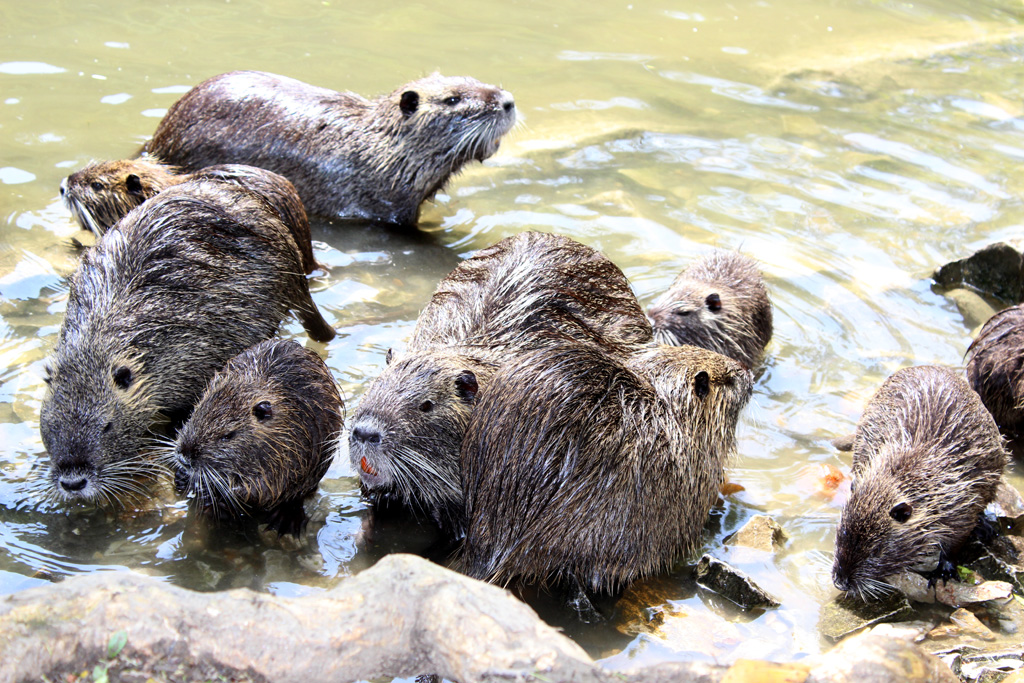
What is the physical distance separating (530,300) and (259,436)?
118cm

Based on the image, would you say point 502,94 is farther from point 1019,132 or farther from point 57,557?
point 1019,132

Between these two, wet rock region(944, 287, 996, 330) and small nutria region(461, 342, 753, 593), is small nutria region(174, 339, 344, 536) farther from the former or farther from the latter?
wet rock region(944, 287, 996, 330)

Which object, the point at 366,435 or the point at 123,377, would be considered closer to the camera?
the point at 366,435

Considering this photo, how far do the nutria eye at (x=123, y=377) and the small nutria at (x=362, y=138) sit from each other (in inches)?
99.1

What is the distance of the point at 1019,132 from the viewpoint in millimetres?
7883

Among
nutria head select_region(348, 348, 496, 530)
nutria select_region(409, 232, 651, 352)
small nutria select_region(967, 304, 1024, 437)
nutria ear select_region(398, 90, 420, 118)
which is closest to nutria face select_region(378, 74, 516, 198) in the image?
nutria ear select_region(398, 90, 420, 118)

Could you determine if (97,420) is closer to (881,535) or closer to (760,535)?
(760,535)

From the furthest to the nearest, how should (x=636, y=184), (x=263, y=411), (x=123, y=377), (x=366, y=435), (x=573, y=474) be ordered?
(x=636, y=184), (x=123, y=377), (x=263, y=411), (x=366, y=435), (x=573, y=474)

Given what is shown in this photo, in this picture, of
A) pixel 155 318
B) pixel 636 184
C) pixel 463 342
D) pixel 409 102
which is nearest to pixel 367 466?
pixel 463 342

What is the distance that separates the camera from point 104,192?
16.3 feet

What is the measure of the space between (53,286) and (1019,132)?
7442mm

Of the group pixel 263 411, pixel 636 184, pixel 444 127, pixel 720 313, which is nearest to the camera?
pixel 263 411

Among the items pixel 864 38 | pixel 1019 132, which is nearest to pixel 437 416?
pixel 1019 132

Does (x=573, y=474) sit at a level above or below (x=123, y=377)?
above
